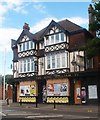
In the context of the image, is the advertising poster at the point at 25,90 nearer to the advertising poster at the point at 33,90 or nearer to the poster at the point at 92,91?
the advertising poster at the point at 33,90

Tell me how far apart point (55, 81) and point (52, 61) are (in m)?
2.80

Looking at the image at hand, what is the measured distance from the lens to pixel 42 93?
138 feet

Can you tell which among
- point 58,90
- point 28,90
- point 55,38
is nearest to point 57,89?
point 58,90

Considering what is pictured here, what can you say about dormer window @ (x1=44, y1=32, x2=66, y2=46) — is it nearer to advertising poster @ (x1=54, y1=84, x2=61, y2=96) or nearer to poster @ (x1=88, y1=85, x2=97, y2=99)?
advertising poster @ (x1=54, y1=84, x2=61, y2=96)

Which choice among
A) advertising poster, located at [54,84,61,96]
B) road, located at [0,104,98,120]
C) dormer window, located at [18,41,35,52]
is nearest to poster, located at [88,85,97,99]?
advertising poster, located at [54,84,61,96]

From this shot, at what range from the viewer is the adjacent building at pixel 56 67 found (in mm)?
35938

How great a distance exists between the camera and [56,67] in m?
38.8

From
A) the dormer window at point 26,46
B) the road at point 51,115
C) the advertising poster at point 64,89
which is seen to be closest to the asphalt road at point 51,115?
the road at point 51,115

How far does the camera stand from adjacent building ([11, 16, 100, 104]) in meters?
35.9

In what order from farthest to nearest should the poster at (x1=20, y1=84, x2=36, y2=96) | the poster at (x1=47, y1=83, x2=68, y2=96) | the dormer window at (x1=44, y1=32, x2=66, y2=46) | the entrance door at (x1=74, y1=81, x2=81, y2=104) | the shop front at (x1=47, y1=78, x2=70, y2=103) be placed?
1. the poster at (x1=20, y1=84, x2=36, y2=96)
2. the dormer window at (x1=44, y1=32, x2=66, y2=46)
3. the poster at (x1=47, y1=83, x2=68, y2=96)
4. the shop front at (x1=47, y1=78, x2=70, y2=103)
5. the entrance door at (x1=74, y1=81, x2=81, y2=104)

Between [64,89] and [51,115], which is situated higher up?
[64,89]

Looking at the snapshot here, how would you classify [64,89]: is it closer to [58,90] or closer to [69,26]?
[58,90]

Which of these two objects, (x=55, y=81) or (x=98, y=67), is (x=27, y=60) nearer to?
(x=55, y=81)

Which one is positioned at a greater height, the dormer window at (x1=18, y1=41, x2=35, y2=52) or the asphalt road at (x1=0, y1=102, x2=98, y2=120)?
the dormer window at (x1=18, y1=41, x2=35, y2=52)
